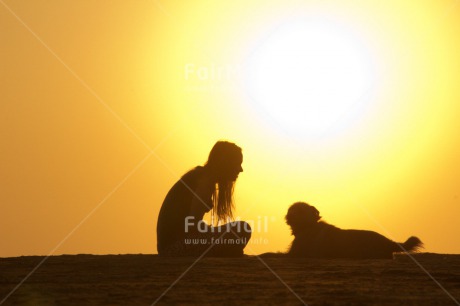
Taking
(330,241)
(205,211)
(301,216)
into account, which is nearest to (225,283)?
(205,211)

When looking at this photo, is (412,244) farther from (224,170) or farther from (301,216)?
(224,170)

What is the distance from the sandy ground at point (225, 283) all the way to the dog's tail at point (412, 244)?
158cm

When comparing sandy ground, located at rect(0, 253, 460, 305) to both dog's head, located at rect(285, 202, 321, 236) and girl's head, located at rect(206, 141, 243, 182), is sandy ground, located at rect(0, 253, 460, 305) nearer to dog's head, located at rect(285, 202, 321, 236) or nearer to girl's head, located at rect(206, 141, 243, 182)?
girl's head, located at rect(206, 141, 243, 182)

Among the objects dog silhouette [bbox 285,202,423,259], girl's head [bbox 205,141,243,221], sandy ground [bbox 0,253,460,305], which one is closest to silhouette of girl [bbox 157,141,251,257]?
girl's head [bbox 205,141,243,221]

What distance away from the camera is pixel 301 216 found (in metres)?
9.30

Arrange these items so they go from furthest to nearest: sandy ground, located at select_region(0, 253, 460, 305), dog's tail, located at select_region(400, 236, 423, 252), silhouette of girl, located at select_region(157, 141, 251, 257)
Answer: dog's tail, located at select_region(400, 236, 423, 252) < silhouette of girl, located at select_region(157, 141, 251, 257) < sandy ground, located at select_region(0, 253, 460, 305)

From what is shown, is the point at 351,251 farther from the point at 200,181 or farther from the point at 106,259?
the point at 106,259

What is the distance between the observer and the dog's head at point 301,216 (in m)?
9.27

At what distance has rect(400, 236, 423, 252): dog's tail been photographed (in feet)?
28.3

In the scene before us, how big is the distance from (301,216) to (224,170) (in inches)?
74.9

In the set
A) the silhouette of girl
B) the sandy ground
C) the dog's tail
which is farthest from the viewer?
the dog's tail

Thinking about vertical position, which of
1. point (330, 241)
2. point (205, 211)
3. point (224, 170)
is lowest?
point (330, 241)

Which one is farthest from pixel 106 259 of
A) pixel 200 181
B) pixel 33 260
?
pixel 200 181

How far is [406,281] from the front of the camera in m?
5.31
